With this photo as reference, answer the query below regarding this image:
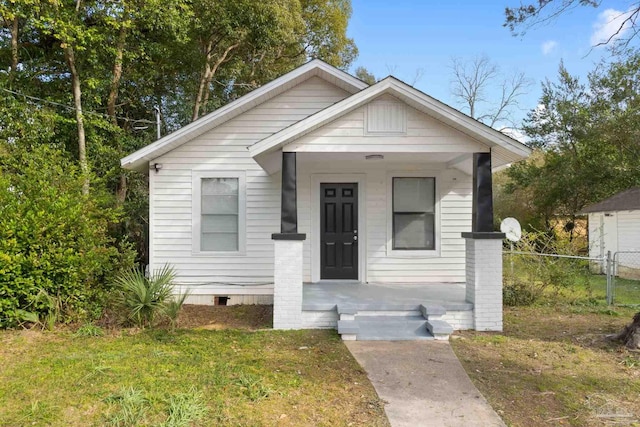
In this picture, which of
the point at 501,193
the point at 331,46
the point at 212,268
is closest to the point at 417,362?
the point at 212,268

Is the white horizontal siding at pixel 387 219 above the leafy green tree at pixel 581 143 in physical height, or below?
below

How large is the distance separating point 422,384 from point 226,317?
13.7 ft

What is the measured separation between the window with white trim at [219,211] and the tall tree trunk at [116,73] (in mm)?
6576

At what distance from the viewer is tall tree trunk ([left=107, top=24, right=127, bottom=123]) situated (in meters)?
12.2

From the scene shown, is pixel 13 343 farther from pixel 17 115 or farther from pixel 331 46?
pixel 331 46

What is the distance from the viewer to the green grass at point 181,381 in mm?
3527

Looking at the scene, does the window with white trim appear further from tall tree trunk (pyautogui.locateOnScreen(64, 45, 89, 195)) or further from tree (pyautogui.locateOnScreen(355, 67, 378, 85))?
tree (pyautogui.locateOnScreen(355, 67, 378, 85))

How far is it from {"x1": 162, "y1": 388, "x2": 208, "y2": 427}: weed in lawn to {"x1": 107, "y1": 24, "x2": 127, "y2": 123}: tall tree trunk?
11.5 metres

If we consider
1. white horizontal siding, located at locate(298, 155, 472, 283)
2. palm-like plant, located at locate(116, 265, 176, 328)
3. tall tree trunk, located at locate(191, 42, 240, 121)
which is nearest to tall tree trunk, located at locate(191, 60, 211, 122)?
tall tree trunk, located at locate(191, 42, 240, 121)

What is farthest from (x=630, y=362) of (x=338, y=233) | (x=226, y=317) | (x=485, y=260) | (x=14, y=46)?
(x=14, y=46)

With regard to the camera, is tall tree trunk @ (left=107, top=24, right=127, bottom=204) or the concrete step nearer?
the concrete step

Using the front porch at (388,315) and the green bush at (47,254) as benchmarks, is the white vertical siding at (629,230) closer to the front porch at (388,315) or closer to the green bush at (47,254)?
the front porch at (388,315)

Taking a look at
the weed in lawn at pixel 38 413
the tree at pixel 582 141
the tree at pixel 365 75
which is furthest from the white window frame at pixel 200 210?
the tree at pixel 365 75

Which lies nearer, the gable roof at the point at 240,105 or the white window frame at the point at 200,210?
the gable roof at the point at 240,105
